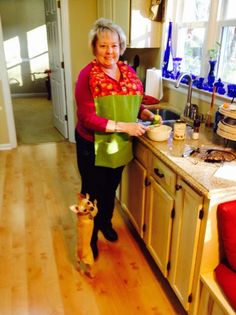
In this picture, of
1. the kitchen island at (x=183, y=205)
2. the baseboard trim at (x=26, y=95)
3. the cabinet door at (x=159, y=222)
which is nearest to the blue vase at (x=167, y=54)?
the kitchen island at (x=183, y=205)

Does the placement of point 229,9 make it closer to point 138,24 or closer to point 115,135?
point 138,24

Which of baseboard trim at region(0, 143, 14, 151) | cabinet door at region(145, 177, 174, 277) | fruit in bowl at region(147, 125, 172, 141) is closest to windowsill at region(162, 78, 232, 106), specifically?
fruit in bowl at region(147, 125, 172, 141)

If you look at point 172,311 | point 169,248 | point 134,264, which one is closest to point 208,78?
point 169,248

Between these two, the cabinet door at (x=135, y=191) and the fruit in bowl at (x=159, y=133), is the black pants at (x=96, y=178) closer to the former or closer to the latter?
the cabinet door at (x=135, y=191)

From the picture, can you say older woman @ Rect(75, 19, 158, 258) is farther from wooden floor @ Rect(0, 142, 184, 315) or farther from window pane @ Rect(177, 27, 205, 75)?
window pane @ Rect(177, 27, 205, 75)

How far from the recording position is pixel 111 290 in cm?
181

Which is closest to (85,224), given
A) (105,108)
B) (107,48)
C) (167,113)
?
(105,108)

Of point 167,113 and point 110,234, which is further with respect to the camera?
point 167,113

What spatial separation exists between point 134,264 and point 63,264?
484 millimetres

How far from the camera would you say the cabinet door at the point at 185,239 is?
Answer: 53.0 inches

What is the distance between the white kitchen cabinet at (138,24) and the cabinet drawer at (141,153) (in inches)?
47.3

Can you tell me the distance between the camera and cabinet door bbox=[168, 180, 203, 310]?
4.42 feet

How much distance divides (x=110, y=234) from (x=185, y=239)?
35.5 inches

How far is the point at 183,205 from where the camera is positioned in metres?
1.45
